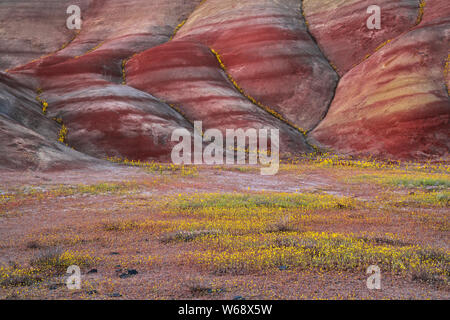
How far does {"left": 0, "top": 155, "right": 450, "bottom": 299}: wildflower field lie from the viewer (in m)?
6.11

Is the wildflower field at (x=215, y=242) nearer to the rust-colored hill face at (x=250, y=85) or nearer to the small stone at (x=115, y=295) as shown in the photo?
the small stone at (x=115, y=295)

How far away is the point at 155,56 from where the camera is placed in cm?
5309

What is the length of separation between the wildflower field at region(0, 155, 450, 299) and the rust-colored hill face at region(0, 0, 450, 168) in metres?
11.5

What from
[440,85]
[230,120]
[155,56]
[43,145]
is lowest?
[43,145]

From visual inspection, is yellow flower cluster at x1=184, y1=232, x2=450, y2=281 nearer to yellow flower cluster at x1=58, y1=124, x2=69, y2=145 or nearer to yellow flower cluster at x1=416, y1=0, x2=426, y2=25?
yellow flower cluster at x1=58, y1=124, x2=69, y2=145

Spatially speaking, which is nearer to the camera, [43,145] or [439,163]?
[43,145]

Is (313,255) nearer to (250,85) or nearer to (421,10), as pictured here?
(250,85)

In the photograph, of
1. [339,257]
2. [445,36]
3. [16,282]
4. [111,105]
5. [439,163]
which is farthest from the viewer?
[445,36]

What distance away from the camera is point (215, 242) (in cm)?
883

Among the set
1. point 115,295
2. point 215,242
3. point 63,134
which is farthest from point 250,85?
point 115,295

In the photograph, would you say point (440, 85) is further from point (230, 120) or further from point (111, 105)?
point (111, 105)

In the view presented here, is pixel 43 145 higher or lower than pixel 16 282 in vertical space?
higher

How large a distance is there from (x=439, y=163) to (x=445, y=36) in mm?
19788

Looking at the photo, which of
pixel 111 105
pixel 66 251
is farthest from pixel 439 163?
pixel 66 251
